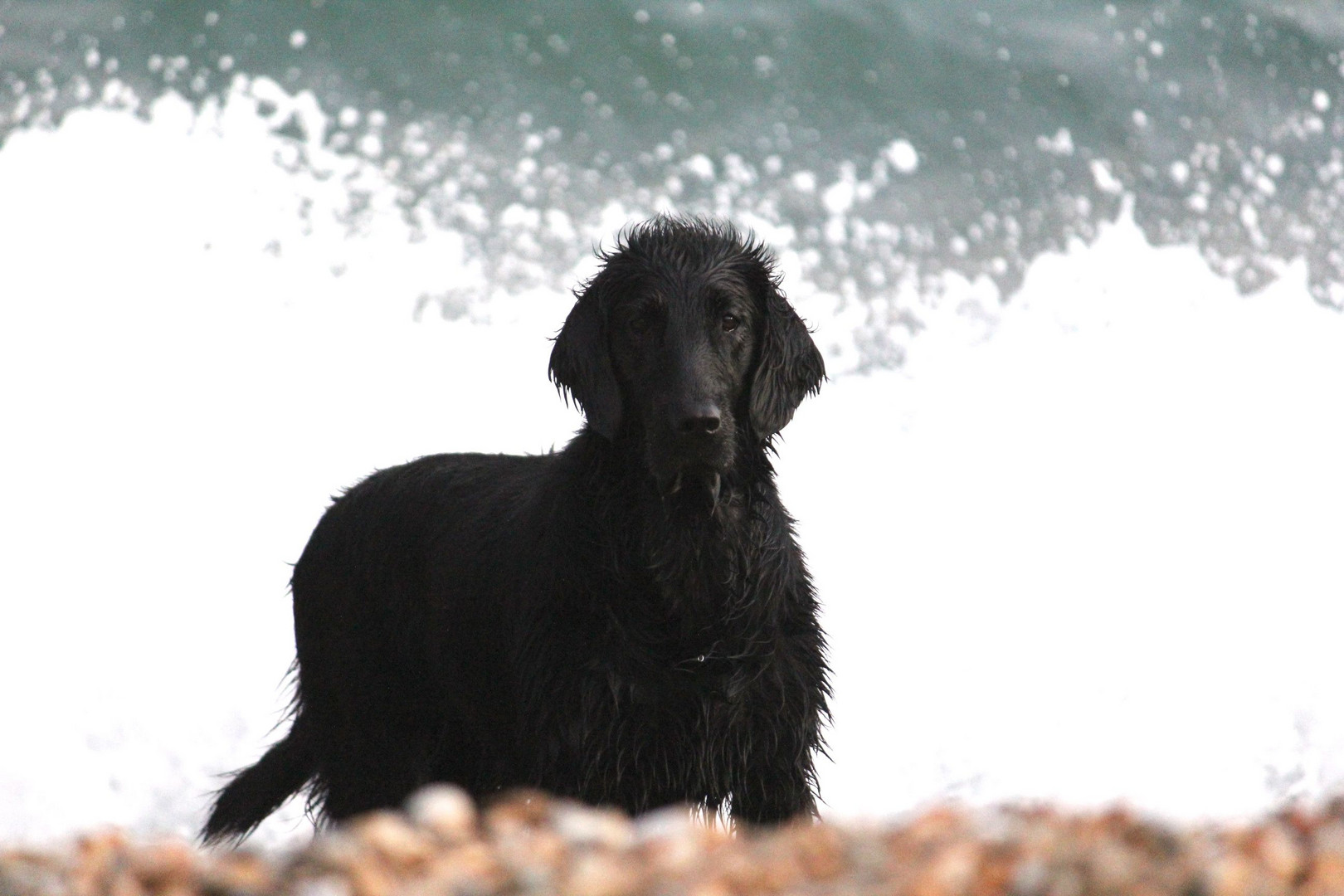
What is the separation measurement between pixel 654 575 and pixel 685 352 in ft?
2.13

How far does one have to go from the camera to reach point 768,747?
15.6ft

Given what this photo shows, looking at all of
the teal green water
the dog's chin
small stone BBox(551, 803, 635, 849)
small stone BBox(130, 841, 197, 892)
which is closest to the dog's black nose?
the dog's chin

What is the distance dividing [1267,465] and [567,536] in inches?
312

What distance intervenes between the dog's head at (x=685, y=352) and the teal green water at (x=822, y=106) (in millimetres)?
6859

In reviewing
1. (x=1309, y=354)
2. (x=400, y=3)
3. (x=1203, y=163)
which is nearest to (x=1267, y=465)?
(x=1309, y=354)

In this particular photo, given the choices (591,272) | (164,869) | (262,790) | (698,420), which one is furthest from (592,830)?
(591,272)

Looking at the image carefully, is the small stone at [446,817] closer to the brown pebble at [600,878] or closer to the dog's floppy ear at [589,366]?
the brown pebble at [600,878]

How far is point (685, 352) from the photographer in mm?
4727

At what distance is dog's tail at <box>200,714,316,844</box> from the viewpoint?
5.93m

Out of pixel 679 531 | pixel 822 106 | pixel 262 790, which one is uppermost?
pixel 822 106

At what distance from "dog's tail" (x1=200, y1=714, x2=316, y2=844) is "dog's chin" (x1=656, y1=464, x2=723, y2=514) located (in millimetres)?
1859

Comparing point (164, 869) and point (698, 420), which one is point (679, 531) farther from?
point (164, 869)

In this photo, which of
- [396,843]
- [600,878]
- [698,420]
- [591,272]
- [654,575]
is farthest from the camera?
[591,272]

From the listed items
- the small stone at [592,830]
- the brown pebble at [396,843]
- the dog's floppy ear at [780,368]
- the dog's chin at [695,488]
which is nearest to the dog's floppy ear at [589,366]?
the dog's chin at [695,488]
